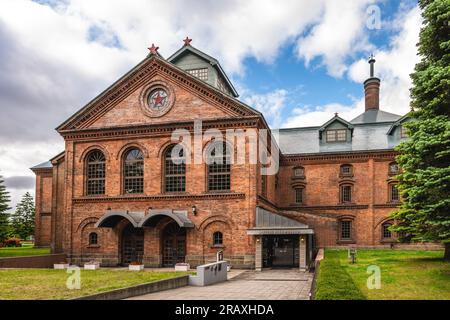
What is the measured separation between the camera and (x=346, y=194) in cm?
3691

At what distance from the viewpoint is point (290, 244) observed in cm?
3055

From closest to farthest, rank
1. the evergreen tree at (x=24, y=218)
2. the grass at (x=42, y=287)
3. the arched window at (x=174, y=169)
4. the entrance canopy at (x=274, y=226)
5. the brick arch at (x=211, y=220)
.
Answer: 1. the grass at (x=42, y=287)
2. the entrance canopy at (x=274, y=226)
3. the brick arch at (x=211, y=220)
4. the arched window at (x=174, y=169)
5. the evergreen tree at (x=24, y=218)

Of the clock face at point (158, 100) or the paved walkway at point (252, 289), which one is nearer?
the paved walkway at point (252, 289)

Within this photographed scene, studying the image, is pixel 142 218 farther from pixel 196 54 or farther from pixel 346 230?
pixel 346 230

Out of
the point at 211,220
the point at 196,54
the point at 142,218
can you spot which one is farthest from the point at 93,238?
the point at 196,54

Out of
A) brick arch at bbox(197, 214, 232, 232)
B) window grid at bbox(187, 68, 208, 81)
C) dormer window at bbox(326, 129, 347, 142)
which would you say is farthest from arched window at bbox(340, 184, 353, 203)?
window grid at bbox(187, 68, 208, 81)

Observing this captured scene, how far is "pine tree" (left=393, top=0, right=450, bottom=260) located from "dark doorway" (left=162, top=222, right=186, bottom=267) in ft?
49.0

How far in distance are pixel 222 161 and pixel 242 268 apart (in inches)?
266

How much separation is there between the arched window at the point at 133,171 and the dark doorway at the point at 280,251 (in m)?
9.19

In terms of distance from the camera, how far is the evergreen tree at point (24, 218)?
6950cm

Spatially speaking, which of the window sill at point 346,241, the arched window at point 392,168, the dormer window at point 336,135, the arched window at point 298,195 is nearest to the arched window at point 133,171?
the arched window at point 298,195

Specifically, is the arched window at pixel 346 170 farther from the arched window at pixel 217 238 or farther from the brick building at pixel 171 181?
the arched window at pixel 217 238
